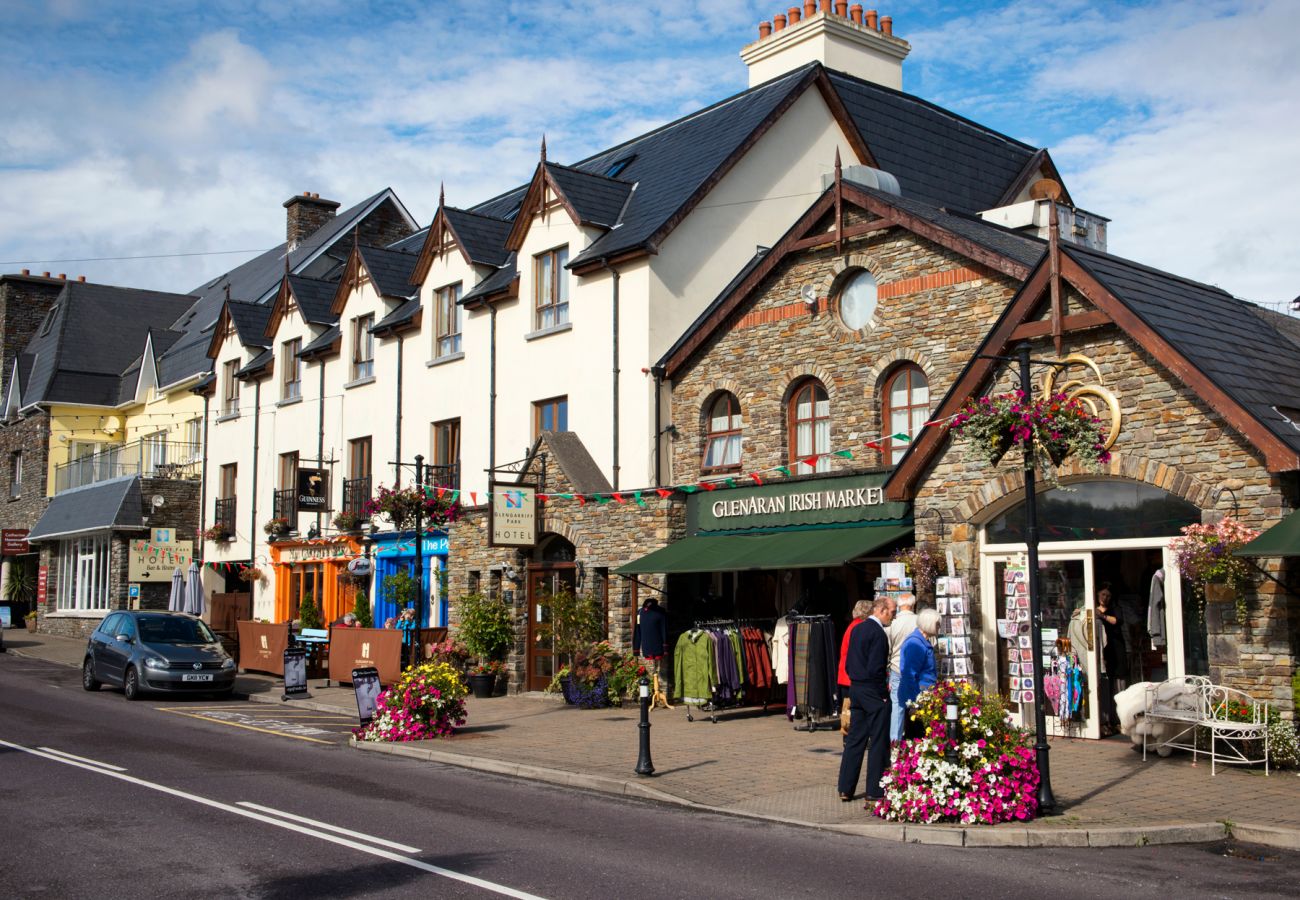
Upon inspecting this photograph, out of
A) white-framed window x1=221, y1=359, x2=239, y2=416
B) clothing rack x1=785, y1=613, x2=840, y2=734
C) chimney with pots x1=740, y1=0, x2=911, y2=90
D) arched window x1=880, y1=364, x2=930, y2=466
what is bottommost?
clothing rack x1=785, y1=613, x2=840, y2=734

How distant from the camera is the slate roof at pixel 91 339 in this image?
46.1 m

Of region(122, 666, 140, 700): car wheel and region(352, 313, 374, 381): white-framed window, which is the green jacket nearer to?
region(122, 666, 140, 700): car wheel

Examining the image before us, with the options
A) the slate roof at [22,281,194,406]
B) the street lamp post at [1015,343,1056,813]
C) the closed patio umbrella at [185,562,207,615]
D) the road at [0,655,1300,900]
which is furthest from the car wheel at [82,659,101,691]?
the slate roof at [22,281,194,406]

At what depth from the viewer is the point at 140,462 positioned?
132ft

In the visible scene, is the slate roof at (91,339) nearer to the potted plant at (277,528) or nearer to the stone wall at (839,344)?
the potted plant at (277,528)

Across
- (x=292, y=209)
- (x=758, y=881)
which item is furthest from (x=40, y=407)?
(x=758, y=881)

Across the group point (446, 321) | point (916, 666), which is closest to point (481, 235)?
point (446, 321)

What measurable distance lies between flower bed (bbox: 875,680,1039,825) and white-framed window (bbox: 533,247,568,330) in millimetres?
15031

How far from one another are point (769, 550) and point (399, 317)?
13960 millimetres

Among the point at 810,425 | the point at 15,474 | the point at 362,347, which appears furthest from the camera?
the point at 15,474

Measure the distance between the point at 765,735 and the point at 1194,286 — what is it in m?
8.18

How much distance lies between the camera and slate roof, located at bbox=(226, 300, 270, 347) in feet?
118

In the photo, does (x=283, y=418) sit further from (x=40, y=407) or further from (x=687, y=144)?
(x=40, y=407)

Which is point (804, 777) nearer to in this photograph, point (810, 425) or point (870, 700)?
point (870, 700)
